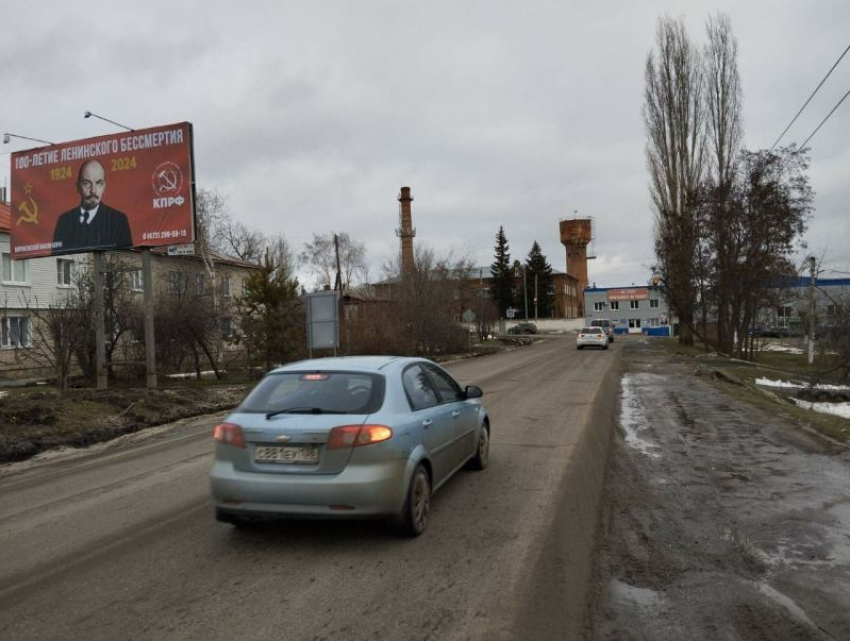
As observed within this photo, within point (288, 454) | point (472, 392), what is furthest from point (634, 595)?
point (472, 392)

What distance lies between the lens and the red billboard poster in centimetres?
1677

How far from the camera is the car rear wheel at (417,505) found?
5.01 m

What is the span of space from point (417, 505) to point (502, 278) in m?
85.1

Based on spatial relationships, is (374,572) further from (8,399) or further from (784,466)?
(8,399)

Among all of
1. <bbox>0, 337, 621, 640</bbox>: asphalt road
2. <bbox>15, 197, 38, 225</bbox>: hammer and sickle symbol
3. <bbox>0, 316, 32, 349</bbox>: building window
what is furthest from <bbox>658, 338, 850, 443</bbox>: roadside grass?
<bbox>0, 316, 32, 349</bbox>: building window

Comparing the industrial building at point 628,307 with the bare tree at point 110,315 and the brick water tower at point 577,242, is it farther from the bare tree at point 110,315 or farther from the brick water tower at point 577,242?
the bare tree at point 110,315

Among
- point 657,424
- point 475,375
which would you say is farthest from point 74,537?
point 475,375

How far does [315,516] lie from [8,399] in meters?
10.1

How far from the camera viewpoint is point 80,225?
17.4m

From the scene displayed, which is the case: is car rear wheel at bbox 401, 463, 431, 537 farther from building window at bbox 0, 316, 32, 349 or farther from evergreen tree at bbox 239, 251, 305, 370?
building window at bbox 0, 316, 32, 349

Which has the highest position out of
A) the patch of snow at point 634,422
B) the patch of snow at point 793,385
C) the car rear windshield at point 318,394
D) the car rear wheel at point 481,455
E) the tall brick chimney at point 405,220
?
the tall brick chimney at point 405,220

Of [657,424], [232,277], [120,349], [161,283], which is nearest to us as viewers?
[657,424]

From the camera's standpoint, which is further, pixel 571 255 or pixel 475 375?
pixel 571 255

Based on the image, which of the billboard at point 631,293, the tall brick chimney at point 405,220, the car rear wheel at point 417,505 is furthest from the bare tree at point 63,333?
the billboard at point 631,293
